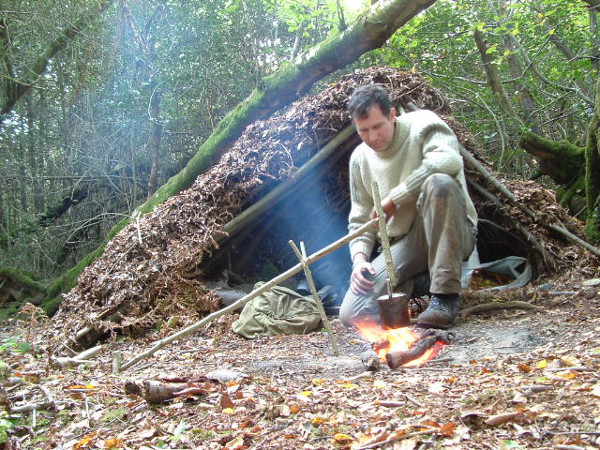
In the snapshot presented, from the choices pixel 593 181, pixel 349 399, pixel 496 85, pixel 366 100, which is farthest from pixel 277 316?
pixel 496 85

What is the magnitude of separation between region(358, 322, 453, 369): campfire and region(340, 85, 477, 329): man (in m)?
0.29

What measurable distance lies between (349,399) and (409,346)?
0.95 metres

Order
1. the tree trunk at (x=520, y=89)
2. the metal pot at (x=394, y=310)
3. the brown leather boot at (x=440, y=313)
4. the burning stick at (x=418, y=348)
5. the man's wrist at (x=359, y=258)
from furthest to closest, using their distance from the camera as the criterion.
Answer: the tree trunk at (x=520, y=89)
the man's wrist at (x=359, y=258)
the brown leather boot at (x=440, y=313)
the metal pot at (x=394, y=310)
the burning stick at (x=418, y=348)

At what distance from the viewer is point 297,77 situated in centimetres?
624

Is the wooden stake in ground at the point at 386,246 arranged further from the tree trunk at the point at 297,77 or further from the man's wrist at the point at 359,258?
the tree trunk at the point at 297,77

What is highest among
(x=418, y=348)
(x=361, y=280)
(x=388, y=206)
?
(x=388, y=206)

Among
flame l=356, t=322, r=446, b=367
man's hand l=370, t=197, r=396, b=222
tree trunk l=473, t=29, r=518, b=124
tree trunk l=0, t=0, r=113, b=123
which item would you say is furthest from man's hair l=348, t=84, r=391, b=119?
tree trunk l=0, t=0, r=113, b=123

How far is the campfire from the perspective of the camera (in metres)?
2.72

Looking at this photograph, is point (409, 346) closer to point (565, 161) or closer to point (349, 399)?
point (349, 399)

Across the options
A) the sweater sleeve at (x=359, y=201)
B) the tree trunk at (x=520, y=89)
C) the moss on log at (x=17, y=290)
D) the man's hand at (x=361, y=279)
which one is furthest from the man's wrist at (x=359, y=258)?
the moss on log at (x=17, y=290)

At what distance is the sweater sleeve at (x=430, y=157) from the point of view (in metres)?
3.63

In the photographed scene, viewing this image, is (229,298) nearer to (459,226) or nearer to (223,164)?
(223,164)

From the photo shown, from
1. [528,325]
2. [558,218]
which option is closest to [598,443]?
[528,325]

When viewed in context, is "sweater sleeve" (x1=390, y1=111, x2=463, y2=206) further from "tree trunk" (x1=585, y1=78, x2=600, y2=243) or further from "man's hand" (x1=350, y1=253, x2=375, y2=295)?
"tree trunk" (x1=585, y1=78, x2=600, y2=243)
